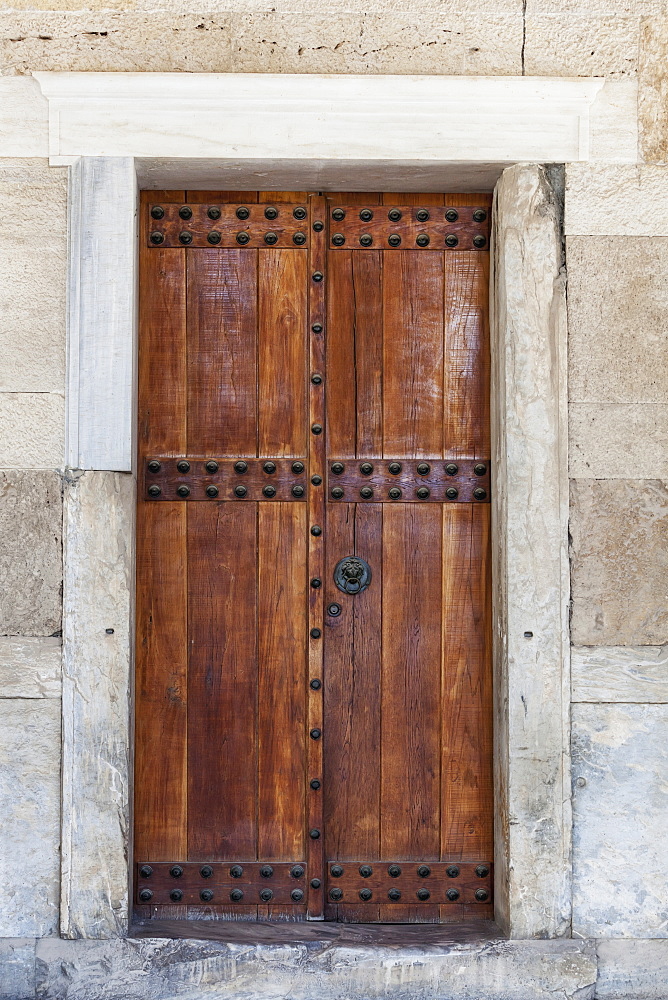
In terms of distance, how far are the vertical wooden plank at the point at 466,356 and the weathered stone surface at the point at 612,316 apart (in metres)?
0.26

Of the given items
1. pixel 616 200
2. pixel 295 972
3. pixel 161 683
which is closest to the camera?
pixel 295 972

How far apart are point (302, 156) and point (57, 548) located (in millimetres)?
1239

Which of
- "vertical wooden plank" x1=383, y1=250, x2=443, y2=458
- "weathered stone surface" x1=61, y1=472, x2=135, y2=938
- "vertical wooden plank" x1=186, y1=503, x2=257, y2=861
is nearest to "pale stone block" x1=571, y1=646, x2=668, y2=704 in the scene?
"vertical wooden plank" x1=383, y1=250, x2=443, y2=458

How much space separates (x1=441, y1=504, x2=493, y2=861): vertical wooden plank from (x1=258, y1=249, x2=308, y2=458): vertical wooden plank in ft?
1.66

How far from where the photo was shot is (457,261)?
2.75 metres

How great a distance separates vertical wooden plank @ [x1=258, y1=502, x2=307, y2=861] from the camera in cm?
270

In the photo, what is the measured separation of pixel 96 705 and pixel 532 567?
3.98 feet

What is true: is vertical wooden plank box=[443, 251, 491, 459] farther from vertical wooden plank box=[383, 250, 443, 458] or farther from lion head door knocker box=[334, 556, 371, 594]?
lion head door knocker box=[334, 556, 371, 594]

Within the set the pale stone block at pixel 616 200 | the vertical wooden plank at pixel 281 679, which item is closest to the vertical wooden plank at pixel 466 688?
the vertical wooden plank at pixel 281 679

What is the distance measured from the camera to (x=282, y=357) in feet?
8.98

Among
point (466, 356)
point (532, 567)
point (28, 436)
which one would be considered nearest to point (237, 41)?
point (466, 356)

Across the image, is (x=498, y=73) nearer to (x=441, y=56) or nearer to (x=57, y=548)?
(x=441, y=56)

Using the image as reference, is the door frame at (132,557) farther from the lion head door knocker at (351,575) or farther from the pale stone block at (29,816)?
the lion head door knocker at (351,575)

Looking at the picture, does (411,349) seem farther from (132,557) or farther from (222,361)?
(132,557)
